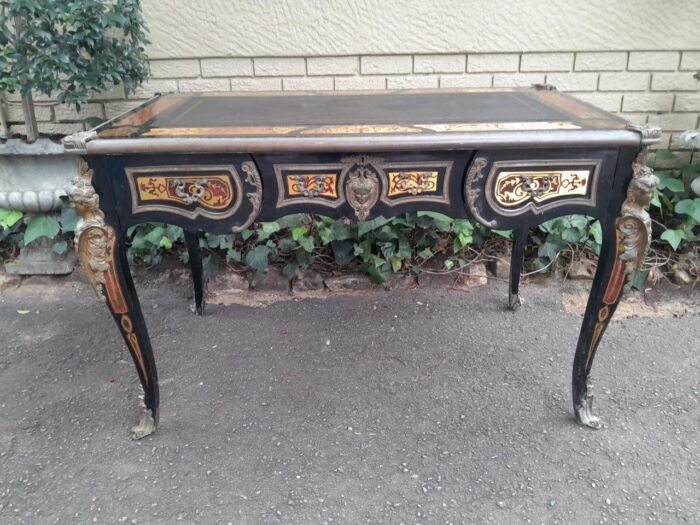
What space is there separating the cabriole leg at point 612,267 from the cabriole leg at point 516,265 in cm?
74

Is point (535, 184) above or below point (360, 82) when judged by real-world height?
below

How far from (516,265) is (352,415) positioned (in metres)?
1.12

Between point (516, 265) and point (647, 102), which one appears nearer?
point (516, 265)

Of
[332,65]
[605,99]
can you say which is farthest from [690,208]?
[332,65]

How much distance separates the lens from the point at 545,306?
2709mm

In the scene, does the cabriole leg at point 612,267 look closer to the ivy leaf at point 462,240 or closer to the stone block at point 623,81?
the ivy leaf at point 462,240

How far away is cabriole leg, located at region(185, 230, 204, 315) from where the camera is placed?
248 centimetres

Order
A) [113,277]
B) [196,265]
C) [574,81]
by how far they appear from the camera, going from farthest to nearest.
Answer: [574,81] → [196,265] → [113,277]

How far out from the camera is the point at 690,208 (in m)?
2.73

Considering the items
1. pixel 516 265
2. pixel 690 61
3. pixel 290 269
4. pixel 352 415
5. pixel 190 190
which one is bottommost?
pixel 352 415

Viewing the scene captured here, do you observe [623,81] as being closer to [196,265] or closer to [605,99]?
[605,99]

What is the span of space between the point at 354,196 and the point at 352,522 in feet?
3.14

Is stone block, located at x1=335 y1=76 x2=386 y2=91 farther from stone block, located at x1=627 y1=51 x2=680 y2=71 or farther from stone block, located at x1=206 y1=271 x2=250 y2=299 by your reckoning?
stone block, located at x1=627 y1=51 x2=680 y2=71

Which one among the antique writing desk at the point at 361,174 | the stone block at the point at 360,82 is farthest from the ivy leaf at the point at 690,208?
the stone block at the point at 360,82
